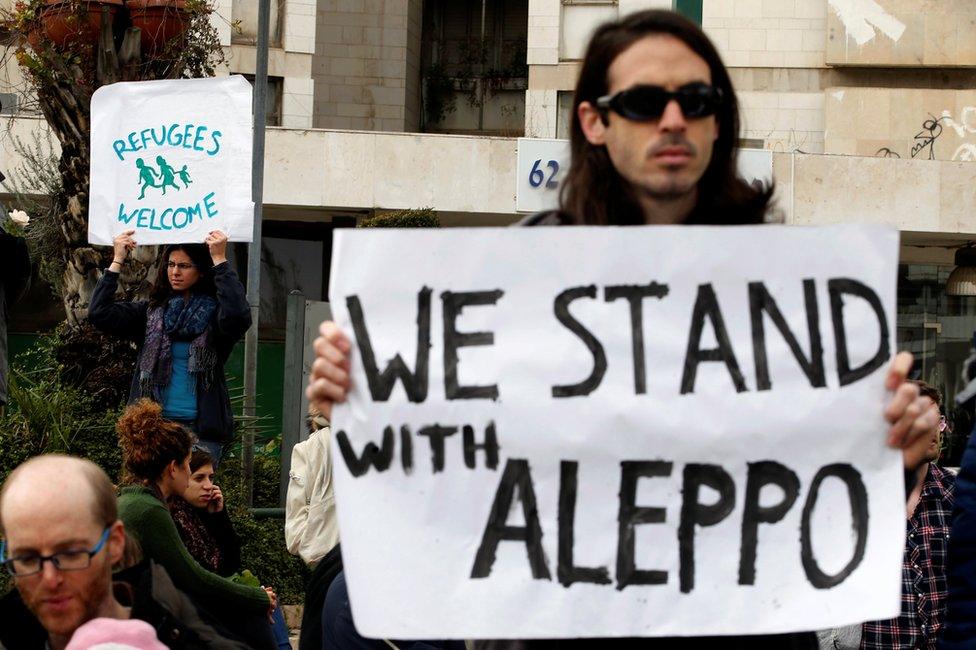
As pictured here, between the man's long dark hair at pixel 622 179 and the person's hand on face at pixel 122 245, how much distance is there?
5.42 meters

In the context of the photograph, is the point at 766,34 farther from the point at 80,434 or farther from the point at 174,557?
the point at 174,557

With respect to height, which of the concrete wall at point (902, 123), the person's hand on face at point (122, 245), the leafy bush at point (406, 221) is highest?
the concrete wall at point (902, 123)

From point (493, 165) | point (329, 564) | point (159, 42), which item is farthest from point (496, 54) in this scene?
point (329, 564)

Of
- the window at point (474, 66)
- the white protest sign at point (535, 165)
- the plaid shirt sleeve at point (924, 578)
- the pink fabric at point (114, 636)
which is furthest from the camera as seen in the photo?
the window at point (474, 66)

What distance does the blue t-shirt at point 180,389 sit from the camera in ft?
25.2

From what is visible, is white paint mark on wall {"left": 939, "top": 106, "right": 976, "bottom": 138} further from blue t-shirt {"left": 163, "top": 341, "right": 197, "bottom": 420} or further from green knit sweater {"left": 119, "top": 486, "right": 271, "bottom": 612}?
green knit sweater {"left": 119, "top": 486, "right": 271, "bottom": 612}

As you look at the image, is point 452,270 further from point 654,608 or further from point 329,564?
point 329,564

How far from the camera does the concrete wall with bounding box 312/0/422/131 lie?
91.6 ft

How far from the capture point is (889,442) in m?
2.65

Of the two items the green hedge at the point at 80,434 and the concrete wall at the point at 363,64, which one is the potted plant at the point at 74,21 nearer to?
the green hedge at the point at 80,434

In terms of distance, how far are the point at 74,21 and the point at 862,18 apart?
18.5 metres

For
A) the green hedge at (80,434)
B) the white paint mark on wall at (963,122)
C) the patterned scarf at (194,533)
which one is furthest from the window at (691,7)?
the white paint mark on wall at (963,122)

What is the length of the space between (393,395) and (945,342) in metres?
22.1

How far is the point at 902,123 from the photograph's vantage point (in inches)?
990
